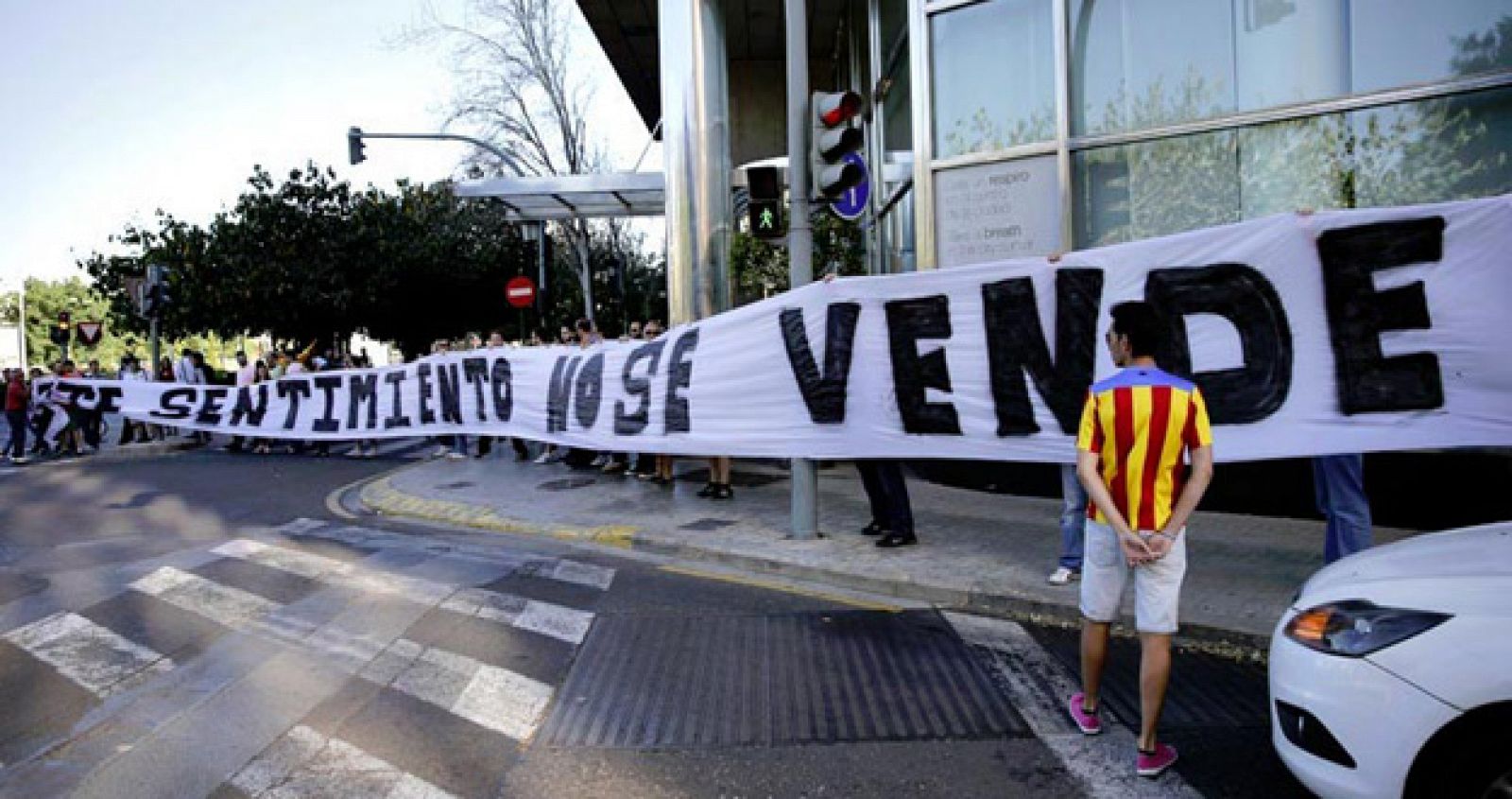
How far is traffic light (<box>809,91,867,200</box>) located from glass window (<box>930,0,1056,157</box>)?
3028mm

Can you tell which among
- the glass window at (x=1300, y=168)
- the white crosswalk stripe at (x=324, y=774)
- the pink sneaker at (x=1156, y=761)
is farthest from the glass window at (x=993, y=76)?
the white crosswalk stripe at (x=324, y=774)

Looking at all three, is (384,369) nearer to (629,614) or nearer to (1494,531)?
(629,614)

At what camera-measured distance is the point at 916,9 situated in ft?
35.7

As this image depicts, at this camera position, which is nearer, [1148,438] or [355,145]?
[1148,438]

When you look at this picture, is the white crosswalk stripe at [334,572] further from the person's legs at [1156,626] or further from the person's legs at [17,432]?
the person's legs at [17,432]

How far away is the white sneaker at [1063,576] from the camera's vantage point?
6371mm

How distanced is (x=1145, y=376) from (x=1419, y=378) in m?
2.96

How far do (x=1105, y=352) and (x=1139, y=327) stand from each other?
3.02 m

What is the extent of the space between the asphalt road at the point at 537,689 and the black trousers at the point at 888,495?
1229mm

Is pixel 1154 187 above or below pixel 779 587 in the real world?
above

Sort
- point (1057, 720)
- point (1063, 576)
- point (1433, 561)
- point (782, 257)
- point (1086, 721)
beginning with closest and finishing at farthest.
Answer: point (1433, 561) < point (1086, 721) < point (1057, 720) < point (1063, 576) < point (782, 257)

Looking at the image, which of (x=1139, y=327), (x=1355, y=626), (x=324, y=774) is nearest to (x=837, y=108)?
(x=1139, y=327)

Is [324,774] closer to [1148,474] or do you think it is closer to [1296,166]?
[1148,474]

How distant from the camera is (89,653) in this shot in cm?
539
